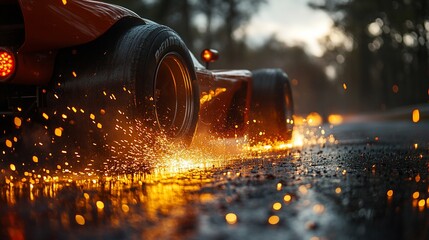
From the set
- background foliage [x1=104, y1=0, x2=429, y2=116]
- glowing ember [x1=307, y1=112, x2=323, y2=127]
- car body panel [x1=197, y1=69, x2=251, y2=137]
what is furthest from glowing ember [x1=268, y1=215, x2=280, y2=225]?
glowing ember [x1=307, y1=112, x2=323, y2=127]

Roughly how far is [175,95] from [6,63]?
186 centimetres

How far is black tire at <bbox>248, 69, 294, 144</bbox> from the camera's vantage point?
7961 mm

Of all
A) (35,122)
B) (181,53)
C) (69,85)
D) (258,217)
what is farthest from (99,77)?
(258,217)

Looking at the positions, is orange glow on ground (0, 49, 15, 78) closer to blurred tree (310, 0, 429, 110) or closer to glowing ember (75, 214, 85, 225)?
glowing ember (75, 214, 85, 225)

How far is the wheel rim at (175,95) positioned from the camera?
538cm

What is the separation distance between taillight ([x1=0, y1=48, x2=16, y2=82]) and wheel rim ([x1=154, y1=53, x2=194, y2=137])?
1.67m

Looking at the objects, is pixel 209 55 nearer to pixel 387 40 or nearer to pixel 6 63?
pixel 6 63

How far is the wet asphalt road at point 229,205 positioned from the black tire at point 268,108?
10.3ft

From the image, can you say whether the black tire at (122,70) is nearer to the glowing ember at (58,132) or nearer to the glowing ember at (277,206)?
the glowing ember at (58,132)

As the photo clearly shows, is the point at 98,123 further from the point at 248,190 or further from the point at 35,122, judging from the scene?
the point at 248,190

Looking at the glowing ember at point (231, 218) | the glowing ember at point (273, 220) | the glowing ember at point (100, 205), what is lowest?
the glowing ember at point (273, 220)

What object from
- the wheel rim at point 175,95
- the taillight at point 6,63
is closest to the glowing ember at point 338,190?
the wheel rim at point 175,95

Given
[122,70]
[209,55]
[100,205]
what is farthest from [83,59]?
[209,55]

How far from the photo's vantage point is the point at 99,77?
433cm
